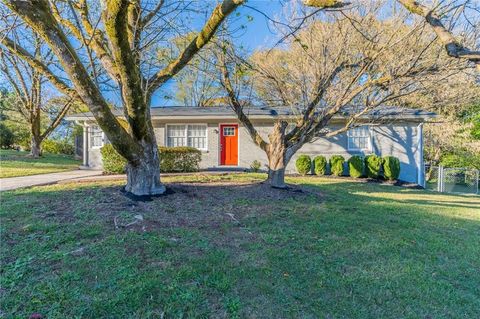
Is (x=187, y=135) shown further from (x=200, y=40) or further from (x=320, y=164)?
(x=200, y=40)

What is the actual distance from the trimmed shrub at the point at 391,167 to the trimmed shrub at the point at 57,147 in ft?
83.7

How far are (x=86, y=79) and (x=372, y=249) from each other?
15.7ft

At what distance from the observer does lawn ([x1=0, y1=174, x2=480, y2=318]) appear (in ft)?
8.26

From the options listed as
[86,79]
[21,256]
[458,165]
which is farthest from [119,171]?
[458,165]

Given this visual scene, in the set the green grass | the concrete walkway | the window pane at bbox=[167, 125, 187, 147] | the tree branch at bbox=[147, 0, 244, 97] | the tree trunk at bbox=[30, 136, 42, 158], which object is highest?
the tree branch at bbox=[147, 0, 244, 97]

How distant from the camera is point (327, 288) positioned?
291 centimetres

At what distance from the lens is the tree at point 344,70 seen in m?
6.32

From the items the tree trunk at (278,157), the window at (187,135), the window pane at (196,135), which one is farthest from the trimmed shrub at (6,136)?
the tree trunk at (278,157)

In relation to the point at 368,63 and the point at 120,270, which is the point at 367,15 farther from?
the point at 120,270

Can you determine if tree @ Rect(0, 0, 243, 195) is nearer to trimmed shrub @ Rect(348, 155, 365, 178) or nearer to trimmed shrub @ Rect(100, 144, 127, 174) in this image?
trimmed shrub @ Rect(100, 144, 127, 174)

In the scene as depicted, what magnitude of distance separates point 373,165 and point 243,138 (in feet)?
20.4

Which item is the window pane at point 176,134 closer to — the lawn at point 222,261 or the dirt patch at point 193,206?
the dirt patch at point 193,206

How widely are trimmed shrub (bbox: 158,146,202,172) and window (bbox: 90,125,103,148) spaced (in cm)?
554

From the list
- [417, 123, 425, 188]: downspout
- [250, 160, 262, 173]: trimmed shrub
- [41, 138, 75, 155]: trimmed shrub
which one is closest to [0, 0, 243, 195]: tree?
[250, 160, 262, 173]: trimmed shrub
